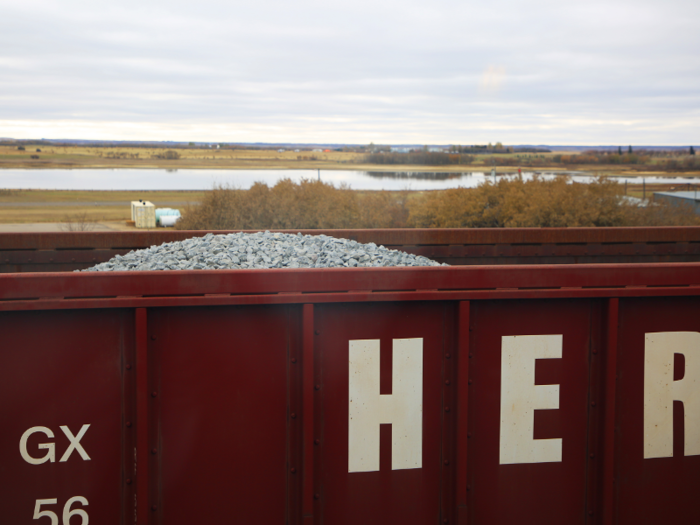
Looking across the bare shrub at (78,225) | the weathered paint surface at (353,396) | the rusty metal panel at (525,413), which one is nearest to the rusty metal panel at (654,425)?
the weathered paint surface at (353,396)

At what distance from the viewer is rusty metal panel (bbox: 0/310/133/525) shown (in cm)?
292

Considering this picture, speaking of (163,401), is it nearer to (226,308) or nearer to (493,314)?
(226,308)

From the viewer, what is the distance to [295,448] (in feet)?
10.4

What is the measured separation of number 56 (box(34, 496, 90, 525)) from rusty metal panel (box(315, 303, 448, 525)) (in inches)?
48.7

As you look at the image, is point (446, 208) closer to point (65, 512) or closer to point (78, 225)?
point (65, 512)

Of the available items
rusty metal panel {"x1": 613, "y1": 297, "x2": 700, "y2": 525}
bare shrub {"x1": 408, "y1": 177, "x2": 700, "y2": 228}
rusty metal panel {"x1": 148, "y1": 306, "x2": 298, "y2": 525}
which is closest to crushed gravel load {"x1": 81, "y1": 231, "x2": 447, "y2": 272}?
rusty metal panel {"x1": 148, "y1": 306, "x2": 298, "y2": 525}

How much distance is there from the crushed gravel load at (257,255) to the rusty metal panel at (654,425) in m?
1.89

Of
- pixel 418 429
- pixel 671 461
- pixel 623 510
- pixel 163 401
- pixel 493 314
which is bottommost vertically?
pixel 623 510

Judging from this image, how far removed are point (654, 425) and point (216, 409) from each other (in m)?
2.53

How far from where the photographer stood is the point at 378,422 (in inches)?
125

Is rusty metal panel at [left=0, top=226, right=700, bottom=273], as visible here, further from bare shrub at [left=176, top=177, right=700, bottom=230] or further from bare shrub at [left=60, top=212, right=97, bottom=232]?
bare shrub at [left=60, top=212, right=97, bottom=232]

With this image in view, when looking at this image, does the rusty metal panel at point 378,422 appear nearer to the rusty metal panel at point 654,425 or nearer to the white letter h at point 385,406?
the white letter h at point 385,406

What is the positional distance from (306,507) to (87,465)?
1169 millimetres

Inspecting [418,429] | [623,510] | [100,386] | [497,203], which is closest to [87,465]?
[100,386]
